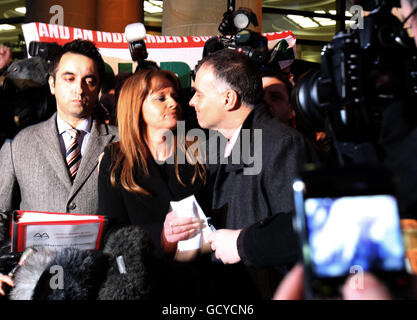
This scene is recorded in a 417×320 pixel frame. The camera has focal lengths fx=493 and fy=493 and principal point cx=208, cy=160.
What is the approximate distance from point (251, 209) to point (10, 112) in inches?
57.2

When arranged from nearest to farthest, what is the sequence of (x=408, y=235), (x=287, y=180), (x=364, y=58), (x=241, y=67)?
(x=408, y=235), (x=364, y=58), (x=287, y=180), (x=241, y=67)

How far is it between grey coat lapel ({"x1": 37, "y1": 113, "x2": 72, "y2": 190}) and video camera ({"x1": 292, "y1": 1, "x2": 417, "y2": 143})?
159 cm

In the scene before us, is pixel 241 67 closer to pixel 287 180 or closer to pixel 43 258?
pixel 287 180

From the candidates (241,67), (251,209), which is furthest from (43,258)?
(241,67)

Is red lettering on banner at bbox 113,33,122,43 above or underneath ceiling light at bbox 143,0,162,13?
underneath

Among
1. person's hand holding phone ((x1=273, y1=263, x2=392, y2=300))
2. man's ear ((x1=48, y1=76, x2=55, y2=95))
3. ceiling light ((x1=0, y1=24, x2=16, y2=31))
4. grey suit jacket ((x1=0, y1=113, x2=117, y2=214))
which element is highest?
ceiling light ((x1=0, y1=24, x2=16, y2=31))

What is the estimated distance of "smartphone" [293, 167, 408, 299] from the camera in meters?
0.60

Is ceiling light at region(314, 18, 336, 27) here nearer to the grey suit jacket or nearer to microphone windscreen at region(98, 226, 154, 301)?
the grey suit jacket

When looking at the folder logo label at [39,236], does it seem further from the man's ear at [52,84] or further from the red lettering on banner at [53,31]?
the red lettering on banner at [53,31]

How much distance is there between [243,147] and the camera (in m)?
1.94

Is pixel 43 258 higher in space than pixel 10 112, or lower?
lower

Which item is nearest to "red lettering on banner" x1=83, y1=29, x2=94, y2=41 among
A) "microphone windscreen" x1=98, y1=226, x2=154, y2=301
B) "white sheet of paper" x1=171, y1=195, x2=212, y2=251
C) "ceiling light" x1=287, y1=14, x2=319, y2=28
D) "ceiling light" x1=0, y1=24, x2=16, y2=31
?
"white sheet of paper" x1=171, y1=195, x2=212, y2=251

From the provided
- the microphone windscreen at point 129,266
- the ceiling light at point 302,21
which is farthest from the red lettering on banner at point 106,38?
the ceiling light at point 302,21
